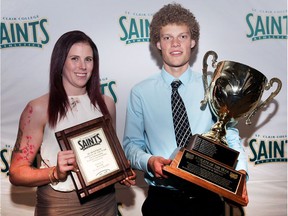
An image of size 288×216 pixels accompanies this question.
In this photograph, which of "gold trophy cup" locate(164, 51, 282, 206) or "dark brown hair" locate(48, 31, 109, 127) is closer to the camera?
"gold trophy cup" locate(164, 51, 282, 206)

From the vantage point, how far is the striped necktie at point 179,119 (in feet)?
5.06

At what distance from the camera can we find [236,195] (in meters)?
1.32

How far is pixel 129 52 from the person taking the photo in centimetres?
210

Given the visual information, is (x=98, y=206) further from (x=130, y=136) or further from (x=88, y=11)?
(x=88, y=11)

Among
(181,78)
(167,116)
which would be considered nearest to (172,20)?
(181,78)

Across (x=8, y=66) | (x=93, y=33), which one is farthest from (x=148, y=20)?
(x=8, y=66)

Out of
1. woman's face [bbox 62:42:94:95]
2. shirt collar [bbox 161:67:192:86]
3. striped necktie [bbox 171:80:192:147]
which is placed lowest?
striped necktie [bbox 171:80:192:147]

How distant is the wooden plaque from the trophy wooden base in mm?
200

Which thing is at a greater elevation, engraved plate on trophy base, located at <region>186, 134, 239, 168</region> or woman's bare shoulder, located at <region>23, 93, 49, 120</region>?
woman's bare shoulder, located at <region>23, 93, 49, 120</region>

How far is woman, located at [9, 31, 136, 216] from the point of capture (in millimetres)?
1421

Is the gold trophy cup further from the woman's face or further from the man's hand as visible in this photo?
the woman's face

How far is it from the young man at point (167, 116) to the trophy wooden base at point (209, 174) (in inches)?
5.6

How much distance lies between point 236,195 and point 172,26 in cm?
71

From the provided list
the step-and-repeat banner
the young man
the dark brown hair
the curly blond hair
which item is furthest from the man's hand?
the step-and-repeat banner
